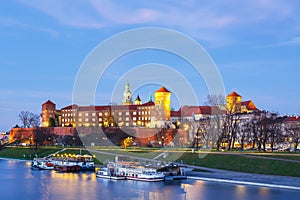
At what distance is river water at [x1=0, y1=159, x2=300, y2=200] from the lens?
103 feet

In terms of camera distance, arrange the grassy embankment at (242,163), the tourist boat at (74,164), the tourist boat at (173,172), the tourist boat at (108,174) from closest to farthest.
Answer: the grassy embankment at (242,163) < the tourist boat at (173,172) < the tourist boat at (108,174) < the tourist boat at (74,164)

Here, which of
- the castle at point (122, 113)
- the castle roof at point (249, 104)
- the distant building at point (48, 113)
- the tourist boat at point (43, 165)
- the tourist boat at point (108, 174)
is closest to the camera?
the tourist boat at point (108, 174)

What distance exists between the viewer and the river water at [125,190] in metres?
31.2

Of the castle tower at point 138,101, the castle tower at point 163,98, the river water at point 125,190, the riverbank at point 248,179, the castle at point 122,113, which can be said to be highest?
the castle tower at point 138,101

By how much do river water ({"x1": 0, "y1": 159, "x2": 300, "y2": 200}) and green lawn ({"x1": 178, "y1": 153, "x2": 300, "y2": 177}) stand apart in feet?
15.9

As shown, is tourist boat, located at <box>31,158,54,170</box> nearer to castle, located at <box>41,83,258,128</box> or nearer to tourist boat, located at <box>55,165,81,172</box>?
tourist boat, located at <box>55,165,81,172</box>

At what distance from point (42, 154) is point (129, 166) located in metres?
33.0

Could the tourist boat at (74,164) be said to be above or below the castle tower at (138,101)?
below

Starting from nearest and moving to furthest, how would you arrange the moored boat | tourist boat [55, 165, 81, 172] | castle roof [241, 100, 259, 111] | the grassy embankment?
the grassy embankment → the moored boat → tourist boat [55, 165, 81, 172] → castle roof [241, 100, 259, 111]

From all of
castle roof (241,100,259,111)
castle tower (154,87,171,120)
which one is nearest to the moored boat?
castle roof (241,100,259,111)

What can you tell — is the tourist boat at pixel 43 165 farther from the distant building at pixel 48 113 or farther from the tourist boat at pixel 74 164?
the distant building at pixel 48 113

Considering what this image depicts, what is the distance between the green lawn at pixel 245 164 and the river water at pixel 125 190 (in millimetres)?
4840

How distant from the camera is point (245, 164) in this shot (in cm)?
4212

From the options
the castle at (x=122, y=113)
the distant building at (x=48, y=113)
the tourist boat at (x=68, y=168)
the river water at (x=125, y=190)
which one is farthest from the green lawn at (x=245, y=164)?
the distant building at (x=48, y=113)
